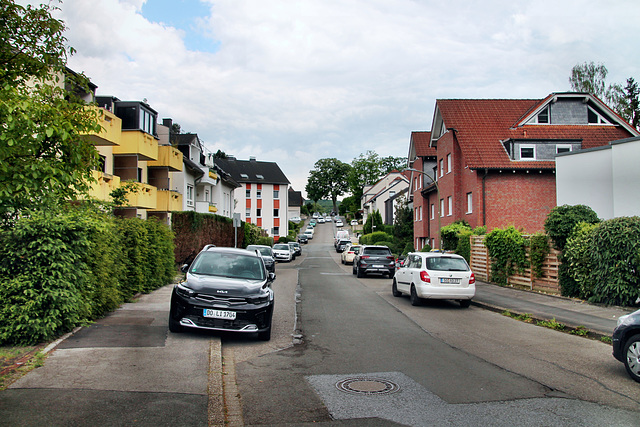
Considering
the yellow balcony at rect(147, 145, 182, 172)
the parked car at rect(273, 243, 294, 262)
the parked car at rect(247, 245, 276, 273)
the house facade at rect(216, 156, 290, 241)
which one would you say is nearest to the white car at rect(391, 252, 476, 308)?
the parked car at rect(247, 245, 276, 273)

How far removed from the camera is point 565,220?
15852mm

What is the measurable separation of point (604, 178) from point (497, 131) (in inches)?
428

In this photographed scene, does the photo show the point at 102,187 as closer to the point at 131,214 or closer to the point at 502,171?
the point at 131,214

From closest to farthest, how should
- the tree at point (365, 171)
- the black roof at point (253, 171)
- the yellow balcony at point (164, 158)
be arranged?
1. the yellow balcony at point (164, 158)
2. the black roof at point (253, 171)
3. the tree at point (365, 171)

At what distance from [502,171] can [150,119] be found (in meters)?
20.9

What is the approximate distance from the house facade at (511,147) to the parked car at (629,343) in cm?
2339

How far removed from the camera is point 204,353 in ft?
25.2

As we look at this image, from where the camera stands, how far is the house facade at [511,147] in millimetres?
31438

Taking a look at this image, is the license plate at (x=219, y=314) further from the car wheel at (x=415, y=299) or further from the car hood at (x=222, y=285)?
the car wheel at (x=415, y=299)

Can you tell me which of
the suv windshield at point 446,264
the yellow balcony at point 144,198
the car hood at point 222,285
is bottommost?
the car hood at point 222,285

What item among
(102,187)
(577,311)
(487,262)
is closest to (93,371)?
(577,311)

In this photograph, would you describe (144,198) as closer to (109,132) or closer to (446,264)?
(109,132)

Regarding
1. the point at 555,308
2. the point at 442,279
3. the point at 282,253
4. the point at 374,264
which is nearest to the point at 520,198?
the point at 374,264

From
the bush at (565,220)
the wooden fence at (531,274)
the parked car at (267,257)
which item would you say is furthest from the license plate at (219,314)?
the parked car at (267,257)
